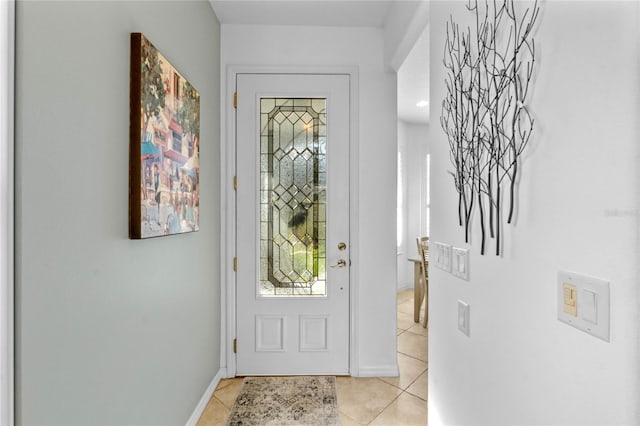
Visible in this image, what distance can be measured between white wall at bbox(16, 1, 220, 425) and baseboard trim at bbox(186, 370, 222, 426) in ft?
0.77

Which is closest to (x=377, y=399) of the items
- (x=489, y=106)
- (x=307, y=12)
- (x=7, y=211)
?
(x=489, y=106)

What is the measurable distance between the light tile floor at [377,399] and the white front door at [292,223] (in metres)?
0.21

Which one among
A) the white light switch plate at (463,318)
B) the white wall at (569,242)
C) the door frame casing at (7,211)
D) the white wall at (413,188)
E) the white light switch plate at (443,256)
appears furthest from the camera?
the white wall at (413,188)

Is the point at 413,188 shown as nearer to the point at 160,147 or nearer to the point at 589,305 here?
the point at 160,147

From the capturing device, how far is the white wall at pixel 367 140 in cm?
254

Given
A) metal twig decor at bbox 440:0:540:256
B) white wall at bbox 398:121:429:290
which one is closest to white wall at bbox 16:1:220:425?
metal twig decor at bbox 440:0:540:256

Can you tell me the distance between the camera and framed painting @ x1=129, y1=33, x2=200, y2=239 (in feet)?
4.36

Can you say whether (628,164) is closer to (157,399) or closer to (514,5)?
(514,5)

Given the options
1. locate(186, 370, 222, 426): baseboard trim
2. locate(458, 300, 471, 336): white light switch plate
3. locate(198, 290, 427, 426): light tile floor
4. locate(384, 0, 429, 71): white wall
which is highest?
locate(384, 0, 429, 71): white wall

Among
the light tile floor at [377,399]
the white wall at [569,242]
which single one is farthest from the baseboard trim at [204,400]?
the white wall at [569,242]

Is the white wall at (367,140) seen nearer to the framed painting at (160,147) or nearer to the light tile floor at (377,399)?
the light tile floor at (377,399)

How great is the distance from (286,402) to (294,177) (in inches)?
61.3

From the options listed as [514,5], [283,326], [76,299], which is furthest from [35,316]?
[283,326]

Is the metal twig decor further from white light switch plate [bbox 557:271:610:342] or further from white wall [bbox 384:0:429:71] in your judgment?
white wall [bbox 384:0:429:71]
